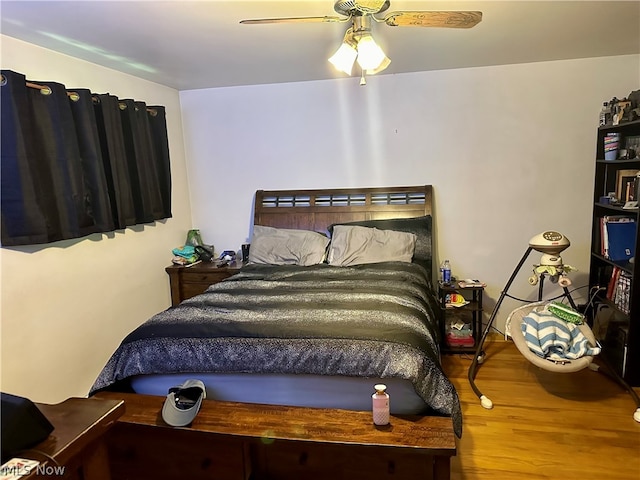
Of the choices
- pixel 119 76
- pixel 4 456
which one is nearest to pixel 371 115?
pixel 119 76

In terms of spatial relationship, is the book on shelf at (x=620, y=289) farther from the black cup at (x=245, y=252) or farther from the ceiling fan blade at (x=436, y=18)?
the black cup at (x=245, y=252)

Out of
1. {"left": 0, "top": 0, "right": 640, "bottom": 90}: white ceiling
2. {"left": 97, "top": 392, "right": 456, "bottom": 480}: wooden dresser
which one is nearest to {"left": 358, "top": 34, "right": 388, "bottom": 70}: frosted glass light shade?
{"left": 0, "top": 0, "right": 640, "bottom": 90}: white ceiling

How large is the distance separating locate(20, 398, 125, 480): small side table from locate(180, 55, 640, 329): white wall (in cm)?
295

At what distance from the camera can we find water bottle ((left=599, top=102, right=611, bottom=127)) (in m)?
3.09

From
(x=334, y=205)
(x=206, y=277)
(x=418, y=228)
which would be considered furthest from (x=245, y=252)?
(x=418, y=228)

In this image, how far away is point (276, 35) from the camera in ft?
8.00

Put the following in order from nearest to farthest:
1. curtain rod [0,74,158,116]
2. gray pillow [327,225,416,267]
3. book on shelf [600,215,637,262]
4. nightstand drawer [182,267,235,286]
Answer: curtain rod [0,74,158,116] → book on shelf [600,215,637,262] → gray pillow [327,225,416,267] → nightstand drawer [182,267,235,286]

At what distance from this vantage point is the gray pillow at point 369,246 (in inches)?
129

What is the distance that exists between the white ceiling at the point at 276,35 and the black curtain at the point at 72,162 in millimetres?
317

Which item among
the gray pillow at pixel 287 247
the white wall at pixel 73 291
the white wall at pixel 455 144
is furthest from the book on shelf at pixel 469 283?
the white wall at pixel 73 291

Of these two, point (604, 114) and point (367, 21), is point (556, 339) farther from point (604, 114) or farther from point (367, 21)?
point (367, 21)

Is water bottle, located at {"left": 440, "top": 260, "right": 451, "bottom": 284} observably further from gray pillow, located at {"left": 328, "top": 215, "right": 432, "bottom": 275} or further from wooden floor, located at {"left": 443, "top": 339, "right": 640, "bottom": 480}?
wooden floor, located at {"left": 443, "top": 339, "right": 640, "bottom": 480}

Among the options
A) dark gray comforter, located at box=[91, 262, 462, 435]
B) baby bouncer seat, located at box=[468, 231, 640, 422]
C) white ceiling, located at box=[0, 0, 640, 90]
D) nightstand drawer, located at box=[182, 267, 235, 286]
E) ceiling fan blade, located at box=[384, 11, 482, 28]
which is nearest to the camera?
ceiling fan blade, located at box=[384, 11, 482, 28]

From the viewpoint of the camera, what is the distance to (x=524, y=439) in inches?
90.6
